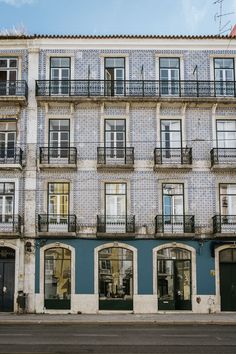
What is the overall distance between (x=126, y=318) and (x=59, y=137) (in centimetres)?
932

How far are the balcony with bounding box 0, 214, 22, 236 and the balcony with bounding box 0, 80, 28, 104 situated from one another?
5.54m

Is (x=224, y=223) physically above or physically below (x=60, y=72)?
below

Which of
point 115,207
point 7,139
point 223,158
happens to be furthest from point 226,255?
point 7,139

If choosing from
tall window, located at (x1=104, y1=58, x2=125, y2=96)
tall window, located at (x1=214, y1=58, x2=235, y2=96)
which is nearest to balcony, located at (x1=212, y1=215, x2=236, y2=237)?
tall window, located at (x1=214, y1=58, x2=235, y2=96)

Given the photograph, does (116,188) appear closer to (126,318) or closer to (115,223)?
(115,223)

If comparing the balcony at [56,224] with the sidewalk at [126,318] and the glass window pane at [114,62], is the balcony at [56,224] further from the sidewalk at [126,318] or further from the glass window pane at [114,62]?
the glass window pane at [114,62]

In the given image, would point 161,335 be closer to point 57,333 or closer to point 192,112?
point 57,333

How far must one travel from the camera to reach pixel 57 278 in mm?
25922

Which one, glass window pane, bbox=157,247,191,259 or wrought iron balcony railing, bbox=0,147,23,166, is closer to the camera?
glass window pane, bbox=157,247,191,259

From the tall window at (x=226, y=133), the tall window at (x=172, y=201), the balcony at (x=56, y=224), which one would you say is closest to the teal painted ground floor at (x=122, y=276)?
the balcony at (x=56, y=224)

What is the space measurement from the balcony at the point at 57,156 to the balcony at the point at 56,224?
2.43 meters

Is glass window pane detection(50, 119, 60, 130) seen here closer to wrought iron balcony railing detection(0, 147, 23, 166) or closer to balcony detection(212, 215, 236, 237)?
wrought iron balcony railing detection(0, 147, 23, 166)

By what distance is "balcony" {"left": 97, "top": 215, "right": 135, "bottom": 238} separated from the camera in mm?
25969

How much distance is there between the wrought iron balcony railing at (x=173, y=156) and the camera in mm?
26562
